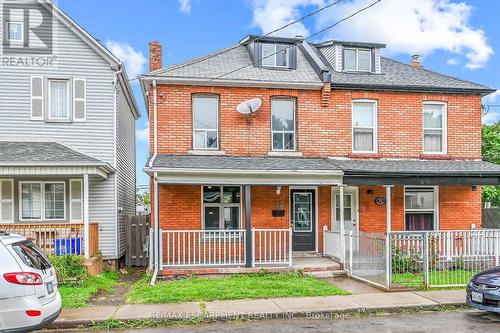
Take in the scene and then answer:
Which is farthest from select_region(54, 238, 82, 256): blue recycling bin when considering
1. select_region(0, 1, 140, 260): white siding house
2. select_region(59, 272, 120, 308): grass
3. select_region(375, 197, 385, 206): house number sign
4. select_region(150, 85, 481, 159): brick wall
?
select_region(375, 197, 385, 206): house number sign

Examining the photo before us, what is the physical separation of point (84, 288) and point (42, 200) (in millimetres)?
4277

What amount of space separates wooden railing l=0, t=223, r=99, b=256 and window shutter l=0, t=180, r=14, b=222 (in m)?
0.67

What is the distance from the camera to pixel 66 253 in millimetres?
13656

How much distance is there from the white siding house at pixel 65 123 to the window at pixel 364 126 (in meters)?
7.57

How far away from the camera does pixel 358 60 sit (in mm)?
17266

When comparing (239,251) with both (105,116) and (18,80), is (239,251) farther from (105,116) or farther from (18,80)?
(18,80)

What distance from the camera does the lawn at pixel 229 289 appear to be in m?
10.9

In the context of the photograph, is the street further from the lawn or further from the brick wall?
the brick wall

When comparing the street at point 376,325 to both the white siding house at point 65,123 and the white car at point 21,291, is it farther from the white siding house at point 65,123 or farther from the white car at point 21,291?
the white siding house at point 65,123

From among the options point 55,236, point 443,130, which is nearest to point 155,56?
point 55,236

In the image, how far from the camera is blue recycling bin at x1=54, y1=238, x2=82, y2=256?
13711 millimetres

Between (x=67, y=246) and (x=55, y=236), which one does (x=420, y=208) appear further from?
(x=55, y=236)

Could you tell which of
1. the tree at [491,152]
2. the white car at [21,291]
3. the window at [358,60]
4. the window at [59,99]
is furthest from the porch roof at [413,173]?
the tree at [491,152]

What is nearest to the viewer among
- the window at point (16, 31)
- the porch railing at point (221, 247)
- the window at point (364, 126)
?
the porch railing at point (221, 247)
